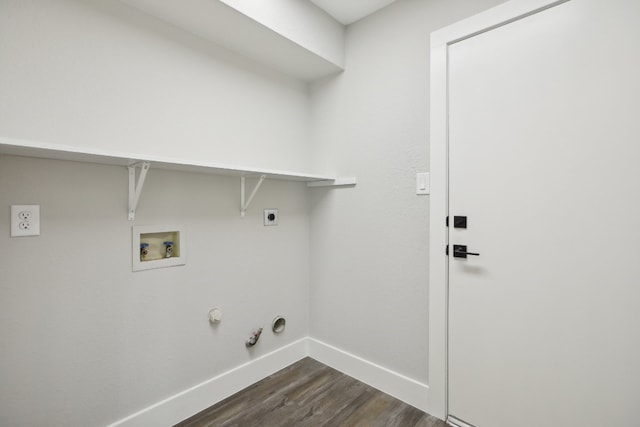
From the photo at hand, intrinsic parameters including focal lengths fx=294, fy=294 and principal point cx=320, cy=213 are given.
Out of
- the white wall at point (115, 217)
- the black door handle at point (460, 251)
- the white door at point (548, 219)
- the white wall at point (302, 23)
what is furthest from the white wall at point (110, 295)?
the white door at point (548, 219)

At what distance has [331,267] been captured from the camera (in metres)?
2.15

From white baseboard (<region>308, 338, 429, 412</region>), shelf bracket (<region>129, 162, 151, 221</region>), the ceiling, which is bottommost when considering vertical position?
white baseboard (<region>308, 338, 429, 412</region>)

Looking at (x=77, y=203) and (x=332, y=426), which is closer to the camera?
(x=77, y=203)

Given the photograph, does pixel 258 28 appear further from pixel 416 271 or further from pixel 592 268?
pixel 592 268

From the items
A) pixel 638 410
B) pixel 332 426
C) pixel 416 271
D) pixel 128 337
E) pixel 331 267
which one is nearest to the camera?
pixel 638 410

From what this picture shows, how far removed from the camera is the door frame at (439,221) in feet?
5.11

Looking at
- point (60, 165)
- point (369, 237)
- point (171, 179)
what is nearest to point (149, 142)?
point (171, 179)

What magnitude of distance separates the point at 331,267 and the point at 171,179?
1198mm

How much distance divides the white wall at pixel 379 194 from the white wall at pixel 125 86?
523 millimetres

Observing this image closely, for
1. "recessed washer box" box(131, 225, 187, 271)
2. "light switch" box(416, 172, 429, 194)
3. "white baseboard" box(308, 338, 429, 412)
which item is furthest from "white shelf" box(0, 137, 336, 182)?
"white baseboard" box(308, 338, 429, 412)

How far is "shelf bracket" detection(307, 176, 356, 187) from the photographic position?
6.56 ft

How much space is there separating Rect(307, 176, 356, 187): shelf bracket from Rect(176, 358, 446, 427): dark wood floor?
4.31ft

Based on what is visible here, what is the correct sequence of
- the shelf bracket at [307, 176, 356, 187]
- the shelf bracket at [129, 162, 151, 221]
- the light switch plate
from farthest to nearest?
1. the shelf bracket at [307, 176, 356, 187]
2. the light switch plate
3. the shelf bracket at [129, 162, 151, 221]

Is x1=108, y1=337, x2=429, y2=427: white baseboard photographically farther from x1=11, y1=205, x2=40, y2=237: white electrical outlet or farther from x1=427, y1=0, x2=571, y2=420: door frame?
x1=11, y1=205, x2=40, y2=237: white electrical outlet
